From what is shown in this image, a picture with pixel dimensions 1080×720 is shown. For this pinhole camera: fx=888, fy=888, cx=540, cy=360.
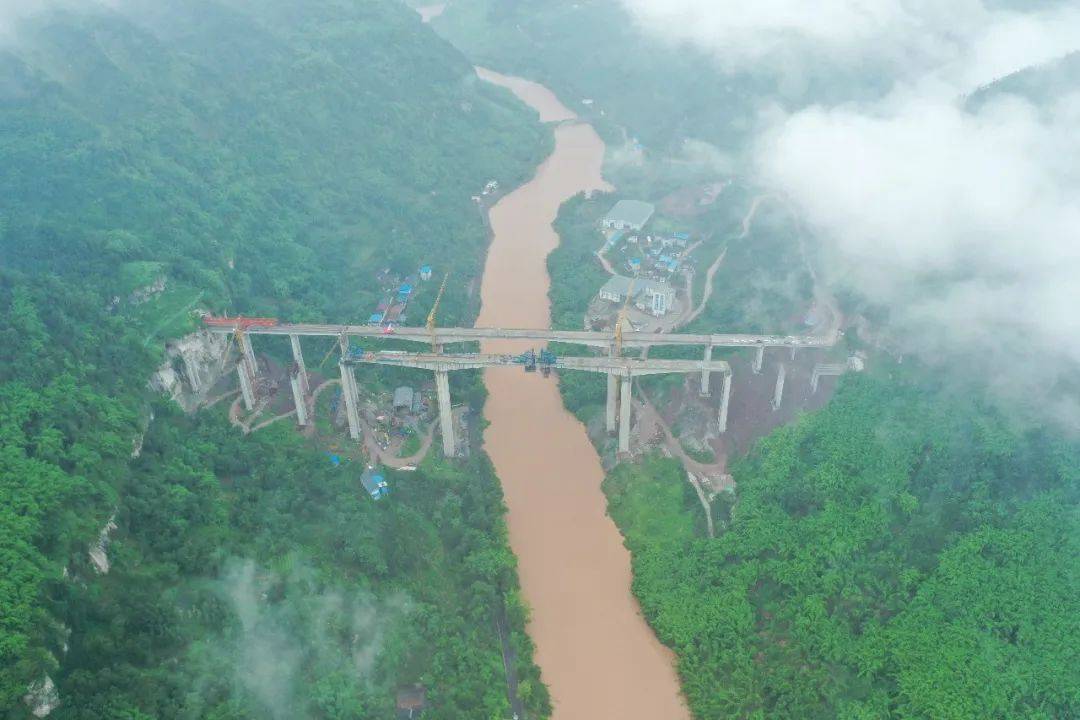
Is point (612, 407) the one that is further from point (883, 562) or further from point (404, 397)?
point (883, 562)

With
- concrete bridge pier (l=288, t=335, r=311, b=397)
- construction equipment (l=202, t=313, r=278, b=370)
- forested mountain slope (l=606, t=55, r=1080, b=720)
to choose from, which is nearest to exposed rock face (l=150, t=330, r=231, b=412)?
construction equipment (l=202, t=313, r=278, b=370)

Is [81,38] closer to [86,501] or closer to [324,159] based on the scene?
[324,159]

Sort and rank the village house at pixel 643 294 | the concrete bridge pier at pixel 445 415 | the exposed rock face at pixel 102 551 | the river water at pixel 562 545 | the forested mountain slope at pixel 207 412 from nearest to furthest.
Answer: the forested mountain slope at pixel 207 412 → the exposed rock face at pixel 102 551 → the river water at pixel 562 545 → the concrete bridge pier at pixel 445 415 → the village house at pixel 643 294

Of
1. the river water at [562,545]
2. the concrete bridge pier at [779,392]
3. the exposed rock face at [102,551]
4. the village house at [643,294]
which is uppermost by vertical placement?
the exposed rock face at [102,551]

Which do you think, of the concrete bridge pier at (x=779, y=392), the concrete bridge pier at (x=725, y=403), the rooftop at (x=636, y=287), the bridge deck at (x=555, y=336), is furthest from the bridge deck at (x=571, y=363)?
the rooftop at (x=636, y=287)

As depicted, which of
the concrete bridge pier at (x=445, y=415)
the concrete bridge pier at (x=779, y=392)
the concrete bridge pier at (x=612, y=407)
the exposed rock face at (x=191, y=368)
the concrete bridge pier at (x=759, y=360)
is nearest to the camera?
the exposed rock face at (x=191, y=368)

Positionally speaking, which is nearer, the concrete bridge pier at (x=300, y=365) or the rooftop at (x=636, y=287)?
the concrete bridge pier at (x=300, y=365)

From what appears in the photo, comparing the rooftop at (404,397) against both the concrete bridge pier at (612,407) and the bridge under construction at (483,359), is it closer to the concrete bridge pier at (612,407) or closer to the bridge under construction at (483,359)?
the bridge under construction at (483,359)

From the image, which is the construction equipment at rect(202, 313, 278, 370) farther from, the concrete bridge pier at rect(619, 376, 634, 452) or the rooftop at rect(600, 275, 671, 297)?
the rooftop at rect(600, 275, 671, 297)
